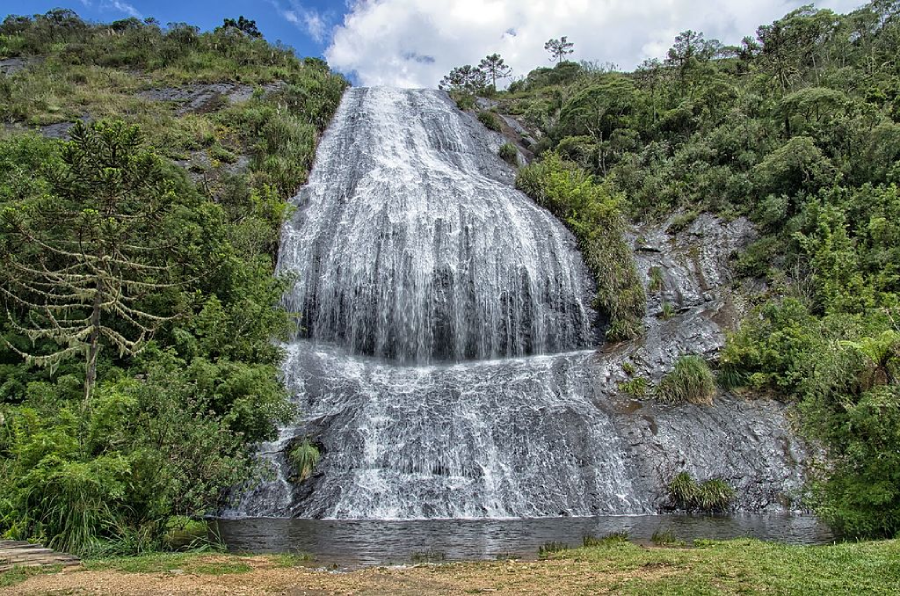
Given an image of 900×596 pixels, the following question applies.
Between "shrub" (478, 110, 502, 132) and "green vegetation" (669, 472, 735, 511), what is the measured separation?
3139 cm

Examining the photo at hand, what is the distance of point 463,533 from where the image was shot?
1136 cm

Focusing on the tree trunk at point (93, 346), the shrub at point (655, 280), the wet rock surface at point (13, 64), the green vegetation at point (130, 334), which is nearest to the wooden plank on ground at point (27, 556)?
the green vegetation at point (130, 334)

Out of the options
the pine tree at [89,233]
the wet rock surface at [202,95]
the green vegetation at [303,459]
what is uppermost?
the wet rock surface at [202,95]

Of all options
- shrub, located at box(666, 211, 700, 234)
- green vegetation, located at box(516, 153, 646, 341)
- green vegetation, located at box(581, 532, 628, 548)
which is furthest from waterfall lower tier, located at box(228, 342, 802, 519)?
shrub, located at box(666, 211, 700, 234)

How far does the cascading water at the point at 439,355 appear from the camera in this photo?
14.0 m

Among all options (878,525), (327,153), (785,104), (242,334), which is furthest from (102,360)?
(785,104)

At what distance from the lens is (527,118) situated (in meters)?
45.5

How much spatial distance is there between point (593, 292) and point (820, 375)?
44.5ft

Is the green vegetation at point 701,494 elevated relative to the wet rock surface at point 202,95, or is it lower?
lower

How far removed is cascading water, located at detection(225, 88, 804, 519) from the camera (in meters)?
14.0

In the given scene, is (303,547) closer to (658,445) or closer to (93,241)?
(93,241)

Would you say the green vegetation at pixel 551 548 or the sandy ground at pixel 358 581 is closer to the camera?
the sandy ground at pixel 358 581

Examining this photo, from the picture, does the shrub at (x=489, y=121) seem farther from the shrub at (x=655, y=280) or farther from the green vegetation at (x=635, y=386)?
the green vegetation at (x=635, y=386)

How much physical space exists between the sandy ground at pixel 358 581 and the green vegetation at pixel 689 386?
11037mm
